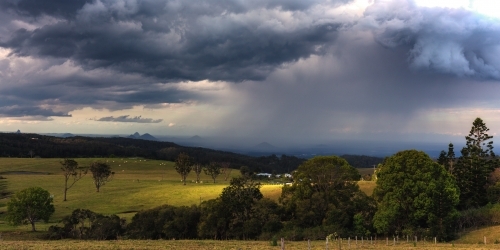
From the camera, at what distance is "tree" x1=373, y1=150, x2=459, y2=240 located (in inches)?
1882

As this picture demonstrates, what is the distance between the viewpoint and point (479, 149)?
235 ft

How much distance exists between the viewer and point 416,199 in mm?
48375

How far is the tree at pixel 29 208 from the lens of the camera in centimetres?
5649

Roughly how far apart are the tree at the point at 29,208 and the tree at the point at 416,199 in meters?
52.4

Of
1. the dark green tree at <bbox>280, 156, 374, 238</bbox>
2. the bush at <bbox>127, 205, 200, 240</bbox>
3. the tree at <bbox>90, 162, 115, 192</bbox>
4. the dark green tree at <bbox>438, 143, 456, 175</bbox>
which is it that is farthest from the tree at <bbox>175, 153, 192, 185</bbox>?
the dark green tree at <bbox>438, 143, 456, 175</bbox>

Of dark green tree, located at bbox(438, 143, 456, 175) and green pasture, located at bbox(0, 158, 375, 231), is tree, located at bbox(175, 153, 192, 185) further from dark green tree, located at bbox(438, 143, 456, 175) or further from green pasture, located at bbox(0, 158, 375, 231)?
dark green tree, located at bbox(438, 143, 456, 175)

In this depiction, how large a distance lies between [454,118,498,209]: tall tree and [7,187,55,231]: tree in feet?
246

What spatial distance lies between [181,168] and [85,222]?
5932cm

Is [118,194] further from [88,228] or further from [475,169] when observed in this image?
[475,169]

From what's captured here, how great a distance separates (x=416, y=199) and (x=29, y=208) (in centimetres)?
5892

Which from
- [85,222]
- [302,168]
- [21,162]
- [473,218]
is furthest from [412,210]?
[21,162]

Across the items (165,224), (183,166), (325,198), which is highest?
(183,166)

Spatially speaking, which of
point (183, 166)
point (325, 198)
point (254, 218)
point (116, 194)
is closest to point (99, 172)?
point (116, 194)

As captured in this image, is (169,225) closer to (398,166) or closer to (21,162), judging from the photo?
(398,166)
